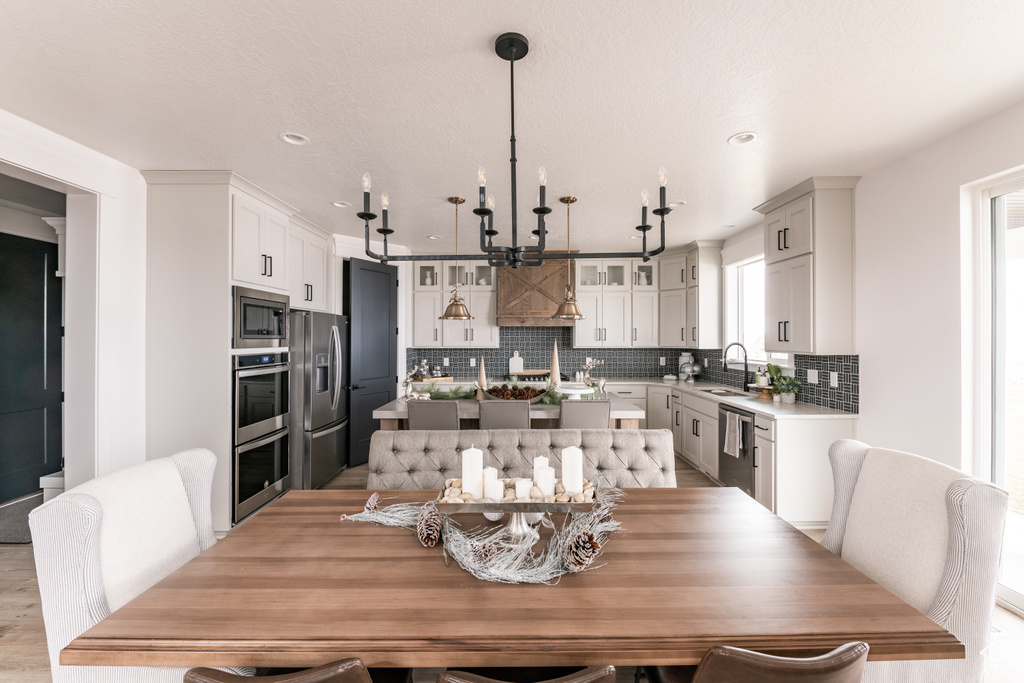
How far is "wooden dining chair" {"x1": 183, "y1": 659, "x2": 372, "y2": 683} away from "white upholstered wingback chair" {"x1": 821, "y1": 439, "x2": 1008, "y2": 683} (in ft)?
4.19

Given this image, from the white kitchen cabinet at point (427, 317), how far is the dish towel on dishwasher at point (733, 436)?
3.55m

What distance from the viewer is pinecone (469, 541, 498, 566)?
1.23m

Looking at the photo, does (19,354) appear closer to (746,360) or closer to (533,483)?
(533,483)

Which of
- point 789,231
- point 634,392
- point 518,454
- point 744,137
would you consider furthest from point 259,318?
point 634,392

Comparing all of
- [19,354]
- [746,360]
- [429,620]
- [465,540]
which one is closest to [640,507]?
[465,540]

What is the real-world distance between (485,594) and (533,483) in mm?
474

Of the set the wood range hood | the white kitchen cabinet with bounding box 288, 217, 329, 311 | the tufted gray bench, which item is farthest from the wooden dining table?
the wood range hood

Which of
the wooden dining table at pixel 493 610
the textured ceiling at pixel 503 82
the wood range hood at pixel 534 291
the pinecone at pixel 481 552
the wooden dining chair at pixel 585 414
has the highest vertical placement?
the textured ceiling at pixel 503 82

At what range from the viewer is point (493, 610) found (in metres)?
1.02

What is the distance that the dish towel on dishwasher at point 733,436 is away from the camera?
366 cm

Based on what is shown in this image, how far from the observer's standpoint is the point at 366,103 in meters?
2.11

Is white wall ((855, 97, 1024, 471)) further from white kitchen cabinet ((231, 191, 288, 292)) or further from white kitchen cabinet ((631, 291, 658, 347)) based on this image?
white kitchen cabinet ((231, 191, 288, 292))

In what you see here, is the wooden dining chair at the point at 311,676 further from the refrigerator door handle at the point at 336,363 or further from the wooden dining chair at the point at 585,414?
the refrigerator door handle at the point at 336,363

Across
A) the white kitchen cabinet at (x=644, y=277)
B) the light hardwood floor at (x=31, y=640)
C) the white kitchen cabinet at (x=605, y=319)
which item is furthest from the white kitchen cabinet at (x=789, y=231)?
the light hardwood floor at (x=31, y=640)
